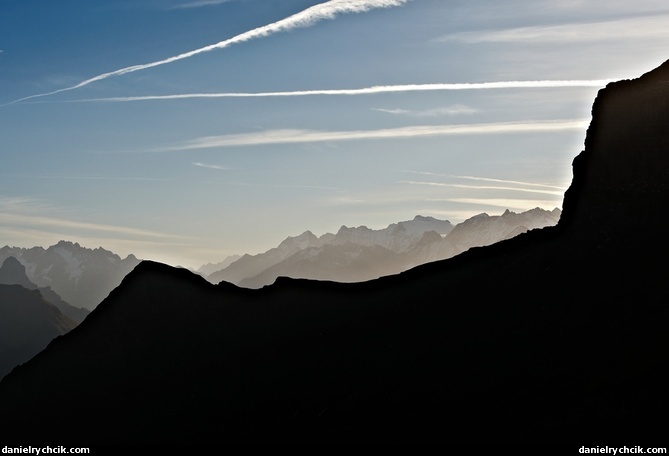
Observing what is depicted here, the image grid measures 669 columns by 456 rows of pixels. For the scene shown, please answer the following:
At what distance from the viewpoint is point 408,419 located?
60250mm

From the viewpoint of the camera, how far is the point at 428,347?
67938 millimetres

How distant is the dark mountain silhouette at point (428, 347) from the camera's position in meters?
56.8

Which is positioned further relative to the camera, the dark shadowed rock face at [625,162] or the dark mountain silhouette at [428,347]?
the dark shadowed rock face at [625,162]

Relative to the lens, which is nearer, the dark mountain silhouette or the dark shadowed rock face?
the dark mountain silhouette

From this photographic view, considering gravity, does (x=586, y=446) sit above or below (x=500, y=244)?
below

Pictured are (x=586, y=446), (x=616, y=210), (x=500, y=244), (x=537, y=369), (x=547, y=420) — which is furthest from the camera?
(x=500, y=244)

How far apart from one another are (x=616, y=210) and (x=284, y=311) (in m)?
33.3

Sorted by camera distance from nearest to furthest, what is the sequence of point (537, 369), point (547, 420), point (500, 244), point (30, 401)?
point (547, 420)
point (537, 369)
point (500, 244)
point (30, 401)

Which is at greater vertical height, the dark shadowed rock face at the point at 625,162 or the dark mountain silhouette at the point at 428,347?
the dark shadowed rock face at the point at 625,162

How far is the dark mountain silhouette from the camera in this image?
186 feet

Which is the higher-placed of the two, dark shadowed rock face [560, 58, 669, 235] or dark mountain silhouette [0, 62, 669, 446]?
dark shadowed rock face [560, 58, 669, 235]

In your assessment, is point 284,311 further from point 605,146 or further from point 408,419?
point 605,146

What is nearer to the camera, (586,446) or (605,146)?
(586,446)

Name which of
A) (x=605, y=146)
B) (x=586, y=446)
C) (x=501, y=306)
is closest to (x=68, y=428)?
(x=501, y=306)
